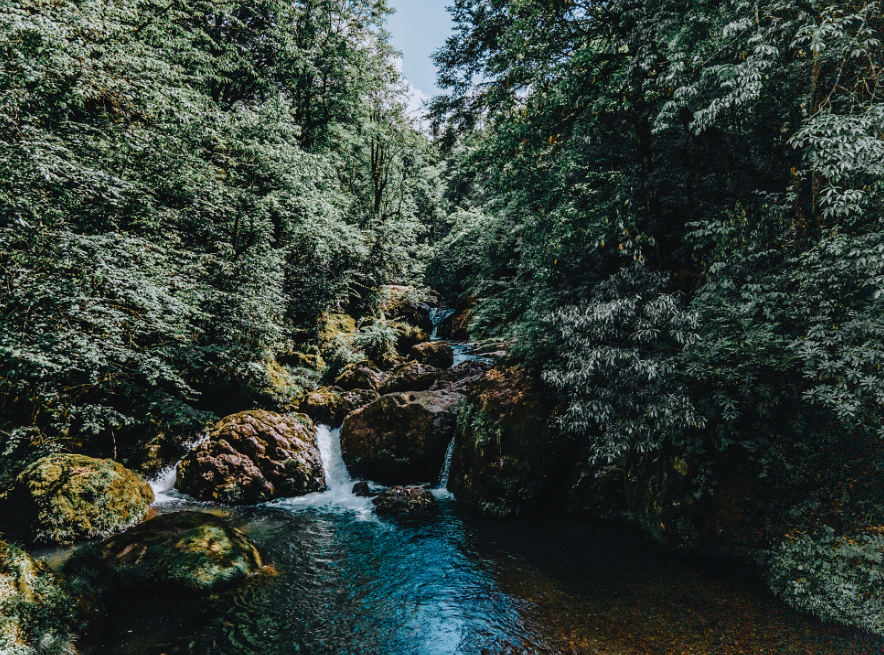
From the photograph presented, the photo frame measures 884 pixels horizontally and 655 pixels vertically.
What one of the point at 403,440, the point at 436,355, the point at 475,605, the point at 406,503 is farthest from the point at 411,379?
the point at 475,605

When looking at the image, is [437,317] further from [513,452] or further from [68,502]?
[68,502]

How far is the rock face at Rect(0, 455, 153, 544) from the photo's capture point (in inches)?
291

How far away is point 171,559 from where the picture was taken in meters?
→ 6.22

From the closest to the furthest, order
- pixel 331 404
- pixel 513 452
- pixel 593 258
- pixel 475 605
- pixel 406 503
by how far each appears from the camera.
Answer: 1. pixel 475 605
2. pixel 593 258
3. pixel 513 452
4. pixel 406 503
5. pixel 331 404

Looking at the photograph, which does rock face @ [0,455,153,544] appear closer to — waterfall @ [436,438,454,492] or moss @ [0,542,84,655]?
moss @ [0,542,84,655]

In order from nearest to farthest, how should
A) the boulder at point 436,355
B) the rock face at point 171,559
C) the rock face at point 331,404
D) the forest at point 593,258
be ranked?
the forest at point 593,258 < the rock face at point 171,559 < the rock face at point 331,404 < the boulder at point 436,355

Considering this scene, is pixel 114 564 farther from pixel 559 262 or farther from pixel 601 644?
pixel 559 262

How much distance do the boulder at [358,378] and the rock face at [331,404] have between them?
750mm

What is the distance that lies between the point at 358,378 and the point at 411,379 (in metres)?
2.65

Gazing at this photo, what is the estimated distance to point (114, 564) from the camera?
610 centimetres

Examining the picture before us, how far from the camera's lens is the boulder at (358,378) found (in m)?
14.9

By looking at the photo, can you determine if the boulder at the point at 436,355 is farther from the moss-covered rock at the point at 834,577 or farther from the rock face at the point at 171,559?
the moss-covered rock at the point at 834,577

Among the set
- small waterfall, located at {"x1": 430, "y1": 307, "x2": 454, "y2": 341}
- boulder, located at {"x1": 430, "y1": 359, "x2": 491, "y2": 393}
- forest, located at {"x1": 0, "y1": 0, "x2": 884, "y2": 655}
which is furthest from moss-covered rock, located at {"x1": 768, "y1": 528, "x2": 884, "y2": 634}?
small waterfall, located at {"x1": 430, "y1": 307, "x2": 454, "y2": 341}

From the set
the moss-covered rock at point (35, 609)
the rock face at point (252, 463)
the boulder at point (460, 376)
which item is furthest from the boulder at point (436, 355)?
the moss-covered rock at point (35, 609)
